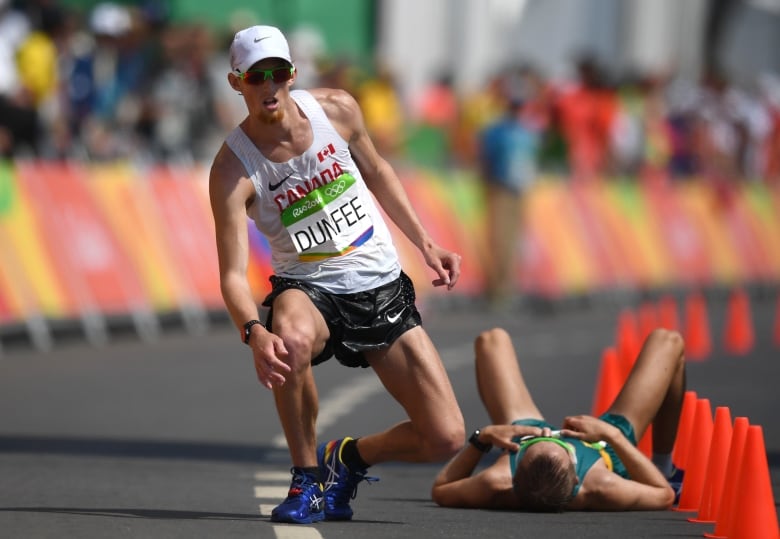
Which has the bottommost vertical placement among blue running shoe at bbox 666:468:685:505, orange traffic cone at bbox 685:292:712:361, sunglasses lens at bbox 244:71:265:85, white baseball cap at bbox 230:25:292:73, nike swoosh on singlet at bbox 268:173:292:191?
blue running shoe at bbox 666:468:685:505

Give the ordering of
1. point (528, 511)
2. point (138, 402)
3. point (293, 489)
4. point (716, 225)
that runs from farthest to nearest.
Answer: point (716, 225) → point (138, 402) → point (528, 511) → point (293, 489)

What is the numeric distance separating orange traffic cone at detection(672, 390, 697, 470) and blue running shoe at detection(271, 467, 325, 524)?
1870mm

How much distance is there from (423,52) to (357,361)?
83.9 ft

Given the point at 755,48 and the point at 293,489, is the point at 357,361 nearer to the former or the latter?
the point at 293,489

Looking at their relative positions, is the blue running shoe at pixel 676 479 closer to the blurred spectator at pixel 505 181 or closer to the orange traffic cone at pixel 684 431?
the orange traffic cone at pixel 684 431

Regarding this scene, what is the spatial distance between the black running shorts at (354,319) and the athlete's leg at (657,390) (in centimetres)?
122

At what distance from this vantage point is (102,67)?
20734 mm

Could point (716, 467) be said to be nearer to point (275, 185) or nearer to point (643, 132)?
point (275, 185)

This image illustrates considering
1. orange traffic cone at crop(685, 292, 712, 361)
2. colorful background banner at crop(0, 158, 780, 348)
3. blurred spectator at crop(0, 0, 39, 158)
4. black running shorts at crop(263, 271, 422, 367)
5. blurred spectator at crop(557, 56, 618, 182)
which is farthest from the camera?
blurred spectator at crop(557, 56, 618, 182)

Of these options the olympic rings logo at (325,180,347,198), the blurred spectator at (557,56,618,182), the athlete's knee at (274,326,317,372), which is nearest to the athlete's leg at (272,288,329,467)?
the athlete's knee at (274,326,317,372)

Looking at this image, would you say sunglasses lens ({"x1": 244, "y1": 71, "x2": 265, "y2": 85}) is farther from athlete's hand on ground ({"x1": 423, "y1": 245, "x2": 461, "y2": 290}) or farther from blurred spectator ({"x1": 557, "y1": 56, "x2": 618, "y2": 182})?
blurred spectator ({"x1": 557, "y1": 56, "x2": 618, "y2": 182})

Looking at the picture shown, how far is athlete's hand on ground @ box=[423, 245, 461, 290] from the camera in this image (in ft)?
28.3

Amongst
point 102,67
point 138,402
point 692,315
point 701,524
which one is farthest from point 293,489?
point 102,67

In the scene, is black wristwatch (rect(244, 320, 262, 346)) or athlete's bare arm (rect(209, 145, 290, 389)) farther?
athlete's bare arm (rect(209, 145, 290, 389))
